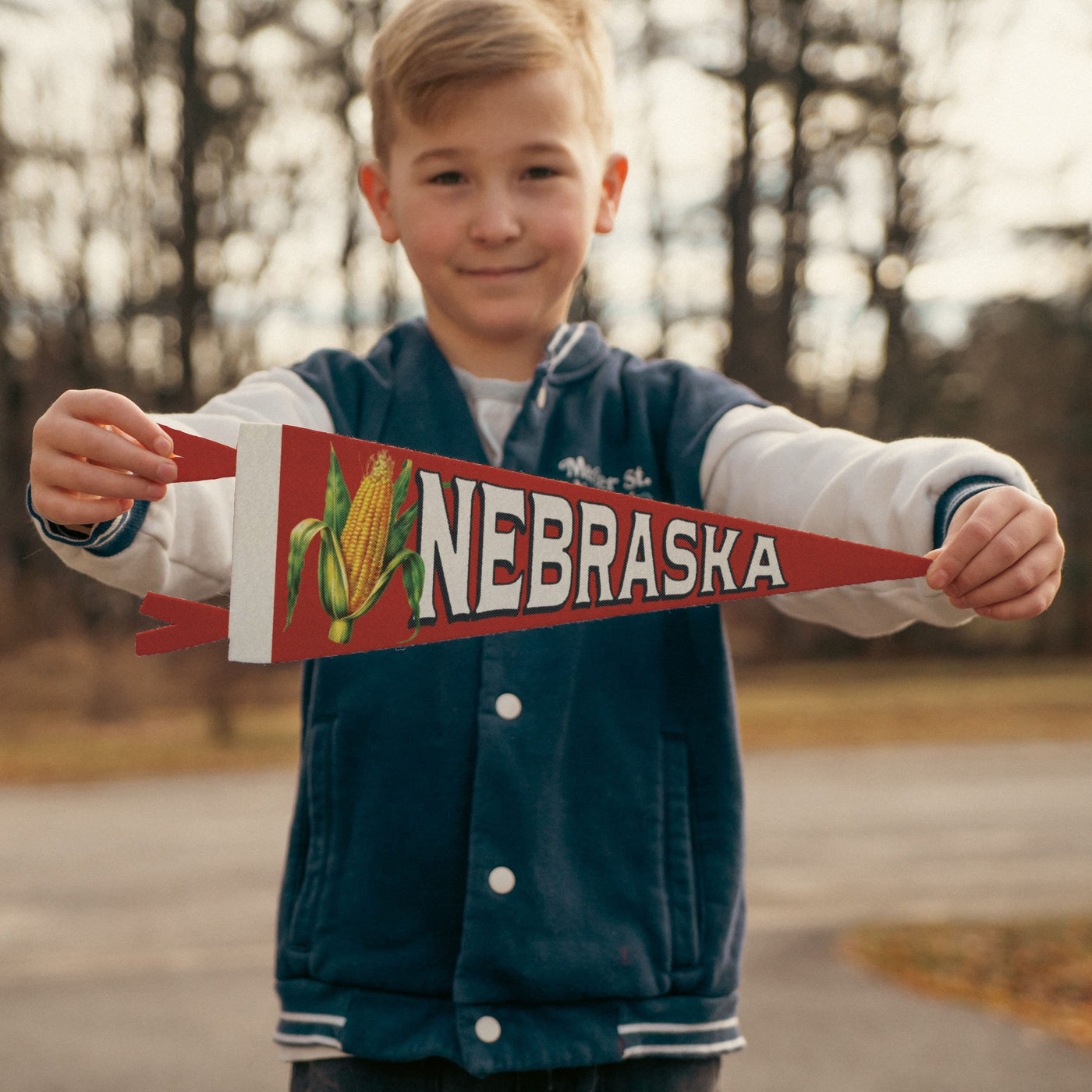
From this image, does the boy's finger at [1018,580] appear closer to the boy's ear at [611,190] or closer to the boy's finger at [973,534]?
the boy's finger at [973,534]

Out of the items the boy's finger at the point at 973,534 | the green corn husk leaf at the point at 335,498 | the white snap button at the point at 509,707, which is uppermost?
the green corn husk leaf at the point at 335,498

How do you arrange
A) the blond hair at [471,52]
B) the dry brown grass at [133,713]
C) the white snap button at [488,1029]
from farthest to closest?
the dry brown grass at [133,713] → the blond hair at [471,52] → the white snap button at [488,1029]

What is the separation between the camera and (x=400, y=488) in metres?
1.31

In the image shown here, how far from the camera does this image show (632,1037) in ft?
4.87

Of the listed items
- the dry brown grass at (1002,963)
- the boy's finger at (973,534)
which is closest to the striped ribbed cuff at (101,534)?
the boy's finger at (973,534)

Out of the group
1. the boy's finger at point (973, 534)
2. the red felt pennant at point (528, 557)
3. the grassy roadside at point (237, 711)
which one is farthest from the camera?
the grassy roadside at point (237, 711)

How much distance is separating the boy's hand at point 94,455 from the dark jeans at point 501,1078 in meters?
0.75

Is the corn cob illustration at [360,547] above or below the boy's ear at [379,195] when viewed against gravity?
below

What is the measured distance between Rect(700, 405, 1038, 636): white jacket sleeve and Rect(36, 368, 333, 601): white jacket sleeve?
0.54 metres

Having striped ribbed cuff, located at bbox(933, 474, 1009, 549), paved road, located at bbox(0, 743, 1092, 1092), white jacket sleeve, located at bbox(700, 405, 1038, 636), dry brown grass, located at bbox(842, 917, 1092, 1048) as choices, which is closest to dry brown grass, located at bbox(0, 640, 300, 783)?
paved road, located at bbox(0, 743, 1092, 1092)

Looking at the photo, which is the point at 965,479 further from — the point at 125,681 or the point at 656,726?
the point at 125,681

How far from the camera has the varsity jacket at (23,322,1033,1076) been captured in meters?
1.46

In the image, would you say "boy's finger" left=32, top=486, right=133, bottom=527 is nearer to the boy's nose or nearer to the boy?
the boy

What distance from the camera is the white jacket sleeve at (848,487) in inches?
51.3
